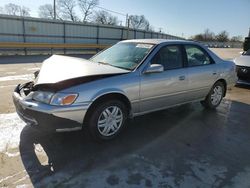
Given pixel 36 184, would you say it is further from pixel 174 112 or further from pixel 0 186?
pixel 174 112

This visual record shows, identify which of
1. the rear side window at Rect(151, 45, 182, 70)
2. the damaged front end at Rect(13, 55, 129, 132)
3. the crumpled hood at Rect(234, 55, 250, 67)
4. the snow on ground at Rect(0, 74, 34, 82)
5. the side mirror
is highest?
the rear side window at Rect(151, 45, 182, 70)

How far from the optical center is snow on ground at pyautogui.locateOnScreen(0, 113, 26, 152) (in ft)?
11.9

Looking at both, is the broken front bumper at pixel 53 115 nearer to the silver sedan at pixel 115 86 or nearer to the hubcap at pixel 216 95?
the silver sedan at pixel 115 86

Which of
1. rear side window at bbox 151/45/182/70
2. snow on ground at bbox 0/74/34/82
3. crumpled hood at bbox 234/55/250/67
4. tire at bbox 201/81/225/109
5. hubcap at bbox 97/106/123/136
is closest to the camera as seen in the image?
hubcap at bbox 97/106/123/136

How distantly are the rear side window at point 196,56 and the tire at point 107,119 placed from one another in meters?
1.95

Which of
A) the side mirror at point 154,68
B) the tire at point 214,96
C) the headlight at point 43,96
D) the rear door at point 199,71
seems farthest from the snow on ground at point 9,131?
the tire at point 214,96

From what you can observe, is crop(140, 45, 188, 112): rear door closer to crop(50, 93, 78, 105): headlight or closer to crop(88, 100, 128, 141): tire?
crop(88, 100, 128, 141): tire

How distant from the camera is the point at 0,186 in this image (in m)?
2.68

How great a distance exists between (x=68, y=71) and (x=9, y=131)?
148 centimetres

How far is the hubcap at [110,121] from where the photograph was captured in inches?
148

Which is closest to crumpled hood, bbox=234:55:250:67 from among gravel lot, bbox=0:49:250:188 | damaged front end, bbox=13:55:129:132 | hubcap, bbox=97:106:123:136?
gravel lot, bbox=0:49:250:188

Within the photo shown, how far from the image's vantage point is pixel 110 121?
12.7 feet

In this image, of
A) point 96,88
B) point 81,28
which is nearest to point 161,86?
point 96,88

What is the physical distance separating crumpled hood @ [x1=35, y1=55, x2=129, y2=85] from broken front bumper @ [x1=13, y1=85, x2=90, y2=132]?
0.36m
